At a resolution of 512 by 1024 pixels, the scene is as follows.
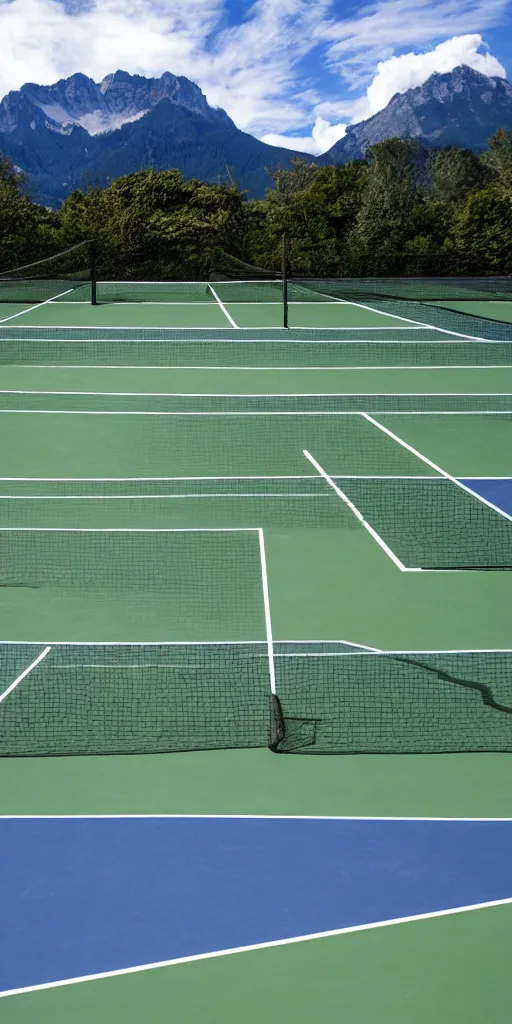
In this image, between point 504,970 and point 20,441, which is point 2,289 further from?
point 504,970

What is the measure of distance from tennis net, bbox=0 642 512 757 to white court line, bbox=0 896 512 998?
1.76 m

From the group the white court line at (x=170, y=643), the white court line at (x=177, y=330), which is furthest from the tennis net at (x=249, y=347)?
the white court line at (x=170, y=643)

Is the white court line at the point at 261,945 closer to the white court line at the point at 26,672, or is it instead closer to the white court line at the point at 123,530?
the white court line at the point at 26,672

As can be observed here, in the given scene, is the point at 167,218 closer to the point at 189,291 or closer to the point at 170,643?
the point at 189,291

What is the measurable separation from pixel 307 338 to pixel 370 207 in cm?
2106

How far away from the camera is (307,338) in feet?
99.0

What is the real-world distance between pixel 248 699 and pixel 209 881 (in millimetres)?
2306

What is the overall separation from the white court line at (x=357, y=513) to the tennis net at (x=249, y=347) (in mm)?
9984

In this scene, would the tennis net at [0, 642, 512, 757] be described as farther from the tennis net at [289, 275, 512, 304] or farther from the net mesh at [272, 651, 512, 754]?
the tennis net at [289, 275, 512, 304]

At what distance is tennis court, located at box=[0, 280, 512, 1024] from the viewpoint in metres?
5.56

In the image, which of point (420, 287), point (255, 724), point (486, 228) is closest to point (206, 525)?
point (255, 724)

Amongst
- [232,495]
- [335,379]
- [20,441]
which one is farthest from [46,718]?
[335,379]

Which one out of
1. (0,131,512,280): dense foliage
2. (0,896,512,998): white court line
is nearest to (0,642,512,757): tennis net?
(0,896,512,998): white court line

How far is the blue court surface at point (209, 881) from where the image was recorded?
5.66m
